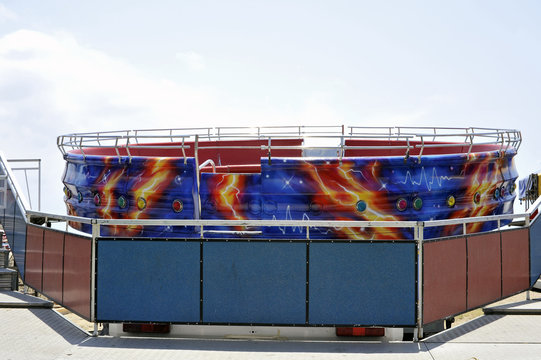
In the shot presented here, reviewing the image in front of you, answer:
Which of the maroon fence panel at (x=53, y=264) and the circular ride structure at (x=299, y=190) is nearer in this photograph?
the maroon fence panel at (x=53, y=264)

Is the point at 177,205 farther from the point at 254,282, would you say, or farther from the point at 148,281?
the point at 254,282

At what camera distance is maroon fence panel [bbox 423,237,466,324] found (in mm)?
8930

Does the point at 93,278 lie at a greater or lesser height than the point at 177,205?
lesser

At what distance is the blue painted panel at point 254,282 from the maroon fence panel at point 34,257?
3.80 m

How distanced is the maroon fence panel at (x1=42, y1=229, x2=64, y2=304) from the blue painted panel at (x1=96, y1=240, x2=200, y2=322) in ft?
4.77

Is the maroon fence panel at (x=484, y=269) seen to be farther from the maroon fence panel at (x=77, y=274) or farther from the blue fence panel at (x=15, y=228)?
the blue fence panel at (x=15, y=228)

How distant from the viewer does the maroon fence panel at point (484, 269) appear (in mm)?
9961

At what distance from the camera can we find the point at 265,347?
8.55 m

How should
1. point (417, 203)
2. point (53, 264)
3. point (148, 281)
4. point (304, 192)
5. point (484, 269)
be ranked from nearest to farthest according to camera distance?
1. point (148, 281)
2. point (484, 269)
3. point (53, 264)
4. point (304, 192)
5. point (417, 203)

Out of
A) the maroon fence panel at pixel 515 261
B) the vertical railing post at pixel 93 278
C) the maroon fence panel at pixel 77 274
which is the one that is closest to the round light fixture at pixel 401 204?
the maroon fence panel at pixel 515 261

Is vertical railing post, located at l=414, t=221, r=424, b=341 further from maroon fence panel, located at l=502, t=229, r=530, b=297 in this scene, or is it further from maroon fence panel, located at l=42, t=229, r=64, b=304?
maroon fence panel, located at l=42, t=229, r=64, b=304

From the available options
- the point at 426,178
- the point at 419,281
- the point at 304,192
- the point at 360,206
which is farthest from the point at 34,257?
the point at 426,178

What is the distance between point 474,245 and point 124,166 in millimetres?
8530

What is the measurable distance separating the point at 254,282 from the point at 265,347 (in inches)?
30.9
